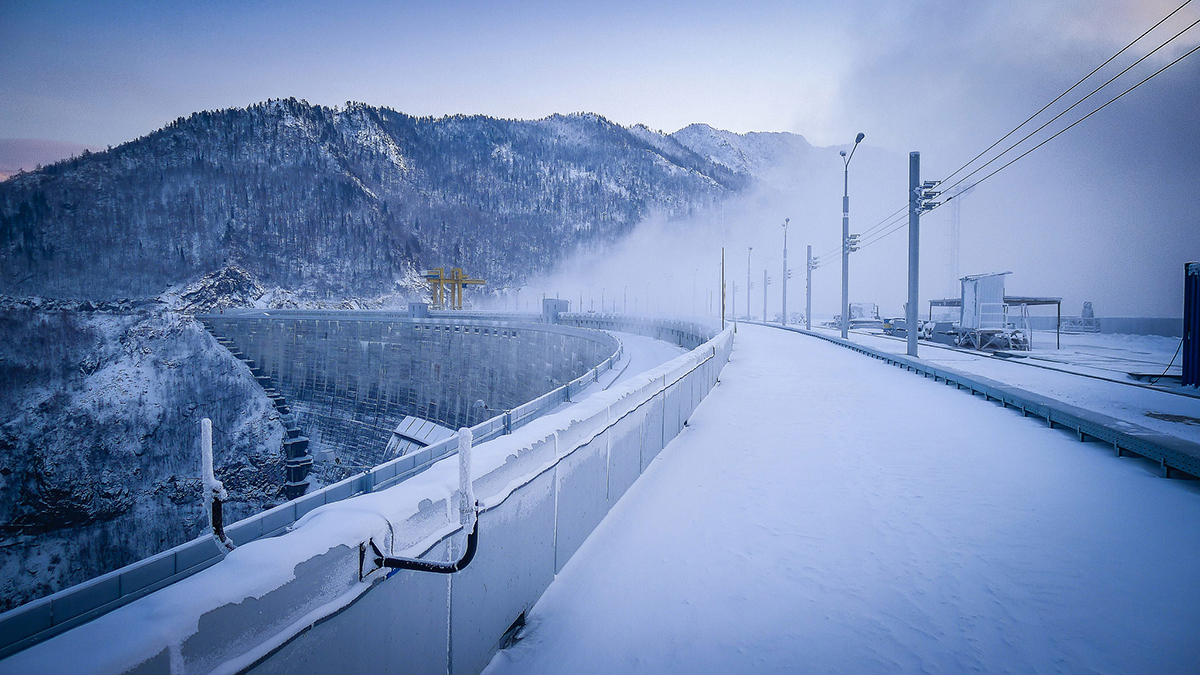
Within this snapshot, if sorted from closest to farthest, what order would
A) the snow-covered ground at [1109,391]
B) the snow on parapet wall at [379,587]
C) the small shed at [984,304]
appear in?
the snow on parapet wall at [379,587] < the snow-covered ground at [1109,391] < the small shed at [984,304]

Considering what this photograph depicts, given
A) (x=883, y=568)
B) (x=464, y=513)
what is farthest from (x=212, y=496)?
(x=883, y=568)

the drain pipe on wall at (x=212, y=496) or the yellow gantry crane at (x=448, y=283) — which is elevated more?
the yellow gantry crane at (x=448, y=283)

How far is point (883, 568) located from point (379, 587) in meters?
3.82

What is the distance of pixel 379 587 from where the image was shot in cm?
197

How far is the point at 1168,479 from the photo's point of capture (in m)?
5.91

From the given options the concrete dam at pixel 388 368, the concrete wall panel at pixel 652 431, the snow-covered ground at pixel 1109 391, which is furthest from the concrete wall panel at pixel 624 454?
the concrete dam at pixel 388 368

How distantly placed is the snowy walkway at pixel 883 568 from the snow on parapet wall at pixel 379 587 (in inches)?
18.7

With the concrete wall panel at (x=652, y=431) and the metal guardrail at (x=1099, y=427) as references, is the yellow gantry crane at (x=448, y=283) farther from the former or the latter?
the concrete wall panel at (x=652, y=431)

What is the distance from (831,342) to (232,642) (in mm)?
34712

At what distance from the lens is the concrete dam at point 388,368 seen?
38375 millimetres

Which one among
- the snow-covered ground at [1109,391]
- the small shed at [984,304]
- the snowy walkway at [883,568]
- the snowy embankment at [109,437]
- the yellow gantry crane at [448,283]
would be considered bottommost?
the snowy embankment at [109,437]

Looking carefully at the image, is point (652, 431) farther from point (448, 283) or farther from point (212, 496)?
point (448, 283)

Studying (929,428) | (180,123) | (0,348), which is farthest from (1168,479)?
(180,123)

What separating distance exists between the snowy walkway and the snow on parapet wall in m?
0.48
